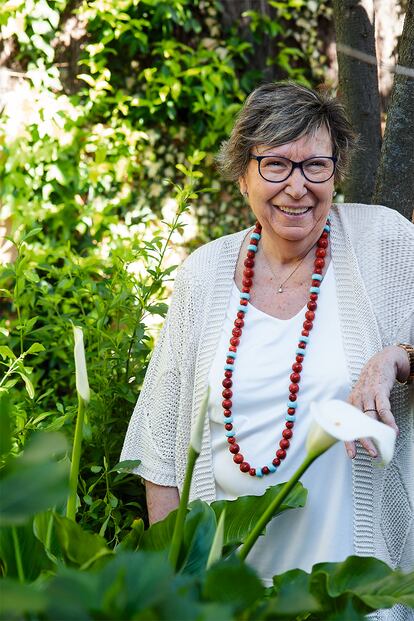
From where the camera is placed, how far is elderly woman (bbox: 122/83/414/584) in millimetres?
1829

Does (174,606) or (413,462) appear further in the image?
(413,462)

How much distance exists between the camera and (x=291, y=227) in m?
1.94

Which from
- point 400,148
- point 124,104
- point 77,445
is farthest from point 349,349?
point 124,104

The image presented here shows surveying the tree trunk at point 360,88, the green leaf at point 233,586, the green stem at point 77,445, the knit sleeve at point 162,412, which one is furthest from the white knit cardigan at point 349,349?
the green leaf at point 233,586

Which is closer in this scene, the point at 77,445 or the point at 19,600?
the point at 19,600

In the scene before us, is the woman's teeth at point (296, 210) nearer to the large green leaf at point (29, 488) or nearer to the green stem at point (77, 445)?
the green stem at point (77, 445)

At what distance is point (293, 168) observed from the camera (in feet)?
6.30

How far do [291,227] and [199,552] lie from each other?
93cm

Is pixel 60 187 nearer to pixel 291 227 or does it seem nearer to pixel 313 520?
pixel 291 227

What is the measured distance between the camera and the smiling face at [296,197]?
1913 mm

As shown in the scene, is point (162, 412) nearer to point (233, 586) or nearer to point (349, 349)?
point (349, 349)

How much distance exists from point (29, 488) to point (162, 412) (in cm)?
125

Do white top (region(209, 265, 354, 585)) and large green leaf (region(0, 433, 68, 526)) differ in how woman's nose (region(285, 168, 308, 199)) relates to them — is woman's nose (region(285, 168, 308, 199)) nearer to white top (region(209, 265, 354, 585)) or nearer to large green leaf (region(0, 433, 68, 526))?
white top (region(209, 265, 354, 585))

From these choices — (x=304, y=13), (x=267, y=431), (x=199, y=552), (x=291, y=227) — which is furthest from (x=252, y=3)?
(x=199, y=552)
